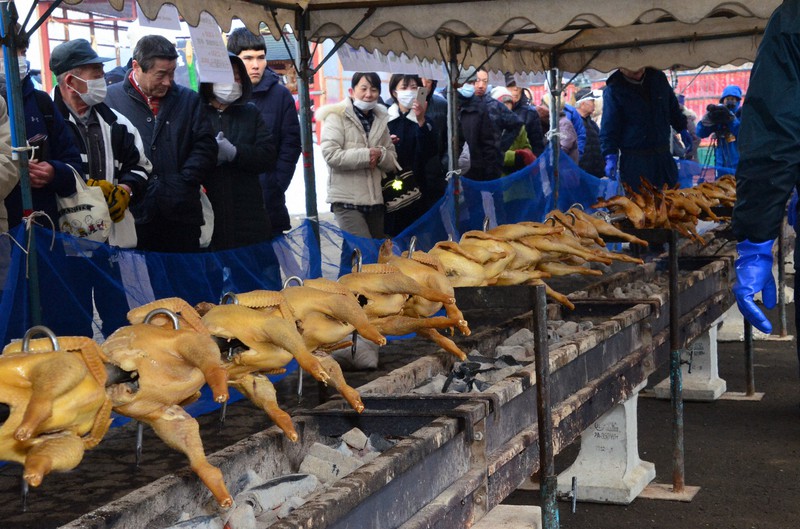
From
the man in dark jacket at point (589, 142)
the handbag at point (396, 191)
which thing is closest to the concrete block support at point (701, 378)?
the handbag at point (396, 191)

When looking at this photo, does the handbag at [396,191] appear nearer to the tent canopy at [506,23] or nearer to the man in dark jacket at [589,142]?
the tent canopy at [506,23]

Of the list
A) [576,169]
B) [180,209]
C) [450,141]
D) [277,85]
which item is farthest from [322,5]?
[576,169]

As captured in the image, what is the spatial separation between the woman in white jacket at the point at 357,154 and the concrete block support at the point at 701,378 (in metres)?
2.86

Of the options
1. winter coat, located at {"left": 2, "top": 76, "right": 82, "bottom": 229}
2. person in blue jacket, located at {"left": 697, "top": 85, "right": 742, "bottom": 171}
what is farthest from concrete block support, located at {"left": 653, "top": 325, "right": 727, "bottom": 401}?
person in blue jacket, located at {"left": 697, "top": 85, "right": 742, "bottom": 171}

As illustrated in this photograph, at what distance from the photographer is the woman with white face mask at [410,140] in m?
9.38

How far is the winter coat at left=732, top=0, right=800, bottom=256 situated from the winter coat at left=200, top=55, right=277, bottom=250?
4.22 m

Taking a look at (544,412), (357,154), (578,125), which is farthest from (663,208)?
(578,125)

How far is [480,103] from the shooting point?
10.8 metres

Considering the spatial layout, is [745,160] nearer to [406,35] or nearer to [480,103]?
Result: [406,35]

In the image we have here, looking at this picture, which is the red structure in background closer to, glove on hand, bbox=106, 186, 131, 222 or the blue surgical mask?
the blue surgical mask

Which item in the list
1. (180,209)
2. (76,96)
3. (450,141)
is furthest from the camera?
(450,141)

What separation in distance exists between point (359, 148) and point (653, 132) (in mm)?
3034

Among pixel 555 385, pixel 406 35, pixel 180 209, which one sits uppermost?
pixel 406 35

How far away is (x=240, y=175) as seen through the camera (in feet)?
23.9
